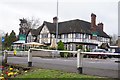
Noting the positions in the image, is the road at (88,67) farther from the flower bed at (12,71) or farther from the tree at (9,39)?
the tree at (9,39)

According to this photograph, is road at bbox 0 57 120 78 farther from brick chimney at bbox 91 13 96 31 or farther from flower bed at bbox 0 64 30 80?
brick chimney at bbox 91 13 96 31

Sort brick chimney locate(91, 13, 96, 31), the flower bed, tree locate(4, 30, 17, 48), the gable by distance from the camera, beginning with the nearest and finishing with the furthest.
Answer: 1. the flower bed
2. brick chimney locate(91, 13, 96, 31)
3. the gable
4. tree locate(4, 30, 17, 48)

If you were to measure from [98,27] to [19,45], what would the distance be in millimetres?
23520

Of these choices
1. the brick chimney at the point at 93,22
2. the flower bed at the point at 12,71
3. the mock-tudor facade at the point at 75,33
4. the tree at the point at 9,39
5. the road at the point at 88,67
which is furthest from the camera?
the tree at the point at 9,39

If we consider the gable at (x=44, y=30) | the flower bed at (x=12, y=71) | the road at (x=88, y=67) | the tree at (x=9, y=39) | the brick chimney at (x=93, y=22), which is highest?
the brick chimney at (x=93, y=22)

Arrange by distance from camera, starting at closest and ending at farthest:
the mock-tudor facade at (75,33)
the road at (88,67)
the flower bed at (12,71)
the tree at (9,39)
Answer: the road at (88,67) → the flower bed at (12,71) → the mock-tudor facade at (75,33) → the tree at (9,39)

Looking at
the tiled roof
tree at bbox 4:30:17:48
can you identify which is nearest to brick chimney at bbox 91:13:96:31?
the tiled roof

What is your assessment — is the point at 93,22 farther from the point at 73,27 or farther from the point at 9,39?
the point at 9,39

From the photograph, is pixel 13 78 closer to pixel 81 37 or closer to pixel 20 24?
pixel 81 37

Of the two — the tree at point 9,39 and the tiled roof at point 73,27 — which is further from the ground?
the tiled roof at point 73,27

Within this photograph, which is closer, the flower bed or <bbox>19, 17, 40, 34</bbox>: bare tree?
the flower bed

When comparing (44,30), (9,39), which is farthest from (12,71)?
(9,39)

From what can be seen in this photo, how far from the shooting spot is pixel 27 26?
90.5 m

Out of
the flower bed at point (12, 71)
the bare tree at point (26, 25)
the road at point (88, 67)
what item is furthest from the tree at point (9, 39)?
the flower bed at point (12, 71)
